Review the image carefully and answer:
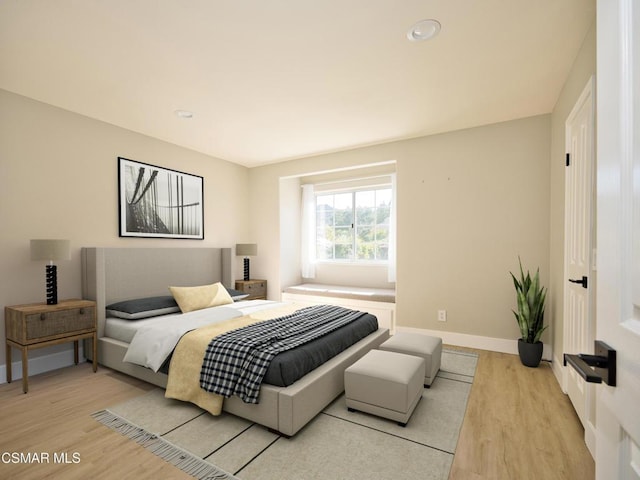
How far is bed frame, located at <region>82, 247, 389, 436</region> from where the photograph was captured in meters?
2.01

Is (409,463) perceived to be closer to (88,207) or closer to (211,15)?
(211,15)

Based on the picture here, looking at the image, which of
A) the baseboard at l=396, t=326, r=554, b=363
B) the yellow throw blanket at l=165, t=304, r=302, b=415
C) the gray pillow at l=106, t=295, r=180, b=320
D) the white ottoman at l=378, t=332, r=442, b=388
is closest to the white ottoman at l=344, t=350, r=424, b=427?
the white ottoman at l=378, t=332, r=442, b=388

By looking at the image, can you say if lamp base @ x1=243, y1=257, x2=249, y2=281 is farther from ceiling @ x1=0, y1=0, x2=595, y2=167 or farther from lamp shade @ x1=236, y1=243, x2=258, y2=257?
ceiling @ x1=0, y1=0, x2=595, y2=167

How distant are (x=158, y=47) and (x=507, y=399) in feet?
12.0

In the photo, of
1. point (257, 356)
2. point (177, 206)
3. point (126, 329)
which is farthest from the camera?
point (177, 206)

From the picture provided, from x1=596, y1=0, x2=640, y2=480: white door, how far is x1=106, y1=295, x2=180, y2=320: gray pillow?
347 centimetres

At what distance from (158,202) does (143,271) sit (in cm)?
89

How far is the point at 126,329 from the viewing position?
3014mm

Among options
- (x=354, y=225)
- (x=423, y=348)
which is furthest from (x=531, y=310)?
(x=354, y=225)

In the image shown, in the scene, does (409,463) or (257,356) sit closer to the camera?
(409,463)

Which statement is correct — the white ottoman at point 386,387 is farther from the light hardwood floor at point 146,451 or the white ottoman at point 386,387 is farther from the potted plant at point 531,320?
the potted plant at point 531,320

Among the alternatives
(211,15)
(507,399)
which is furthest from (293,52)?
(507,399)

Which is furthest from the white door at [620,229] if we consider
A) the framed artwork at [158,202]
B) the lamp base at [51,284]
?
the framed artwork at [158,202]

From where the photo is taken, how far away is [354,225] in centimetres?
542
